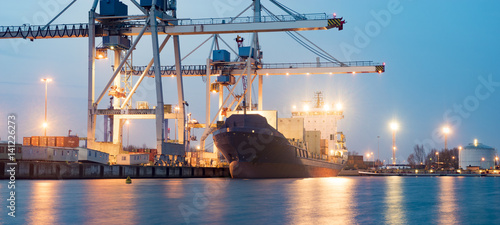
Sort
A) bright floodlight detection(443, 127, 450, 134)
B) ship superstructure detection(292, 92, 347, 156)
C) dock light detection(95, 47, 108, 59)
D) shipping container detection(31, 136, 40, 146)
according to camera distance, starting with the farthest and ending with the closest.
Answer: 1. bright floodlight detection(443, 127, 450, 134)
2. ship superstructure detection(292, 92, 347, 156)
3. dock light detection(95, 47, 108, 59)
4. shipping container detection(31, 136, 40, 146)

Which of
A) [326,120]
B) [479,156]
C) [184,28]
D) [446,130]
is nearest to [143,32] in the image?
[184,28]

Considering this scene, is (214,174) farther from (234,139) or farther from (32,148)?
(32,148)

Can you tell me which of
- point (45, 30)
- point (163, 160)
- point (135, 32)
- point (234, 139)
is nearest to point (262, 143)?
point (234, 139)

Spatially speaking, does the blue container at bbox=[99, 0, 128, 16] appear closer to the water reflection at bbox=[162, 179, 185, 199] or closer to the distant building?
the water reflection at bbox=[162, 179, 185, 199]

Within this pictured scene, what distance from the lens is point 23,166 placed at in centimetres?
3828

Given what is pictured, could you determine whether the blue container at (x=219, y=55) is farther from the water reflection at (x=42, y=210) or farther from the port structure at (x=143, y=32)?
the water reflection at (x=42, y=210)

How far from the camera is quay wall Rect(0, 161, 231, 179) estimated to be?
126ft

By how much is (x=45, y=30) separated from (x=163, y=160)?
1736cm

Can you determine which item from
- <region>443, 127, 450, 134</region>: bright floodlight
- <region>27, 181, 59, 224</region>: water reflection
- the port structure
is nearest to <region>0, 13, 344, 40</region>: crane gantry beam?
the port structure

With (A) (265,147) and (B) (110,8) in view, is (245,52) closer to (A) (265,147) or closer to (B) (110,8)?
(A) (265,147)

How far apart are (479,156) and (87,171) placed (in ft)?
337

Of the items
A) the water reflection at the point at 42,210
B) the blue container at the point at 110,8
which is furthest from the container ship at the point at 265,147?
the water reflection at the point at 42,210

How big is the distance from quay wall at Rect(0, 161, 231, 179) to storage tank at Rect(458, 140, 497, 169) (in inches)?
3316

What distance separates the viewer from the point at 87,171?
144 ft
